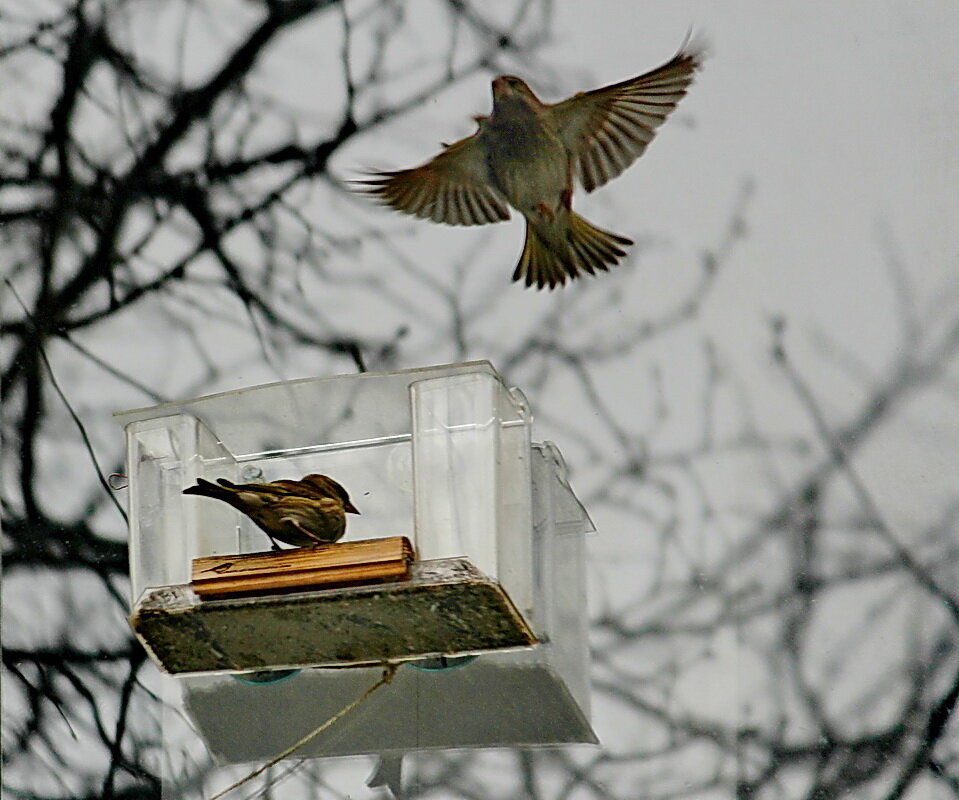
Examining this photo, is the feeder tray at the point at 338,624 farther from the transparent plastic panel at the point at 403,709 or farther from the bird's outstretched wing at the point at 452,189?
the bird's outstretched wing at the point at 452,189

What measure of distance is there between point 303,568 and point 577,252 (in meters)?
0.63

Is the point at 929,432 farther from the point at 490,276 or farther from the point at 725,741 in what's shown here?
the point at 490,276

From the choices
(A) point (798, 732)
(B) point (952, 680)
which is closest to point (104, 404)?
(A) point (798, 732)

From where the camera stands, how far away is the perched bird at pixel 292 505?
1.58 meters

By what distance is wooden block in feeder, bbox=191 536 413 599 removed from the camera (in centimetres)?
155

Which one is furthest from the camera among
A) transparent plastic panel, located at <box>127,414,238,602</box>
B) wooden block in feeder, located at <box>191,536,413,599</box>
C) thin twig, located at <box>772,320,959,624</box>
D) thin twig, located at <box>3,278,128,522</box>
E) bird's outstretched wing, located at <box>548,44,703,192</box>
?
thin twig, located at <box>3,278,128,522</box>

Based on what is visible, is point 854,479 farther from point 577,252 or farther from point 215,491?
point 215,491

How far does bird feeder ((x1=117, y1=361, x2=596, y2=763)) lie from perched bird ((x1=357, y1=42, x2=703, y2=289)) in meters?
0.34

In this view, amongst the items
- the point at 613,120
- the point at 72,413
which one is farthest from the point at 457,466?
the point at 72,413

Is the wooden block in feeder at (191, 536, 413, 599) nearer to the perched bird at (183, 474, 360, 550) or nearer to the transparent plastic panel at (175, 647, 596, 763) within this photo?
the perched bird at (183, 474, 360, 550)

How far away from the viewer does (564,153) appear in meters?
2.00

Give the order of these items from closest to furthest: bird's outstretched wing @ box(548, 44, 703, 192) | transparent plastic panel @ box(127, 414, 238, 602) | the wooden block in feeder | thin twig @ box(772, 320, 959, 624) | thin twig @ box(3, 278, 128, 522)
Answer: the wooden block in feeder → transparent plastic panel @ box(127, 414, 238, 602) → thin twig @ box(772, 320, 959, 624) → bird's outstretched wing @ box(548, 44, 703, 192) → thin twig @ box(3, 278, 128, 522)

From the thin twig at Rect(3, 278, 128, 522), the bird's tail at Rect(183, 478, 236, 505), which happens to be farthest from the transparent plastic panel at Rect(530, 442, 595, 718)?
the thin twig at Rect(3, 278, 128, 522)

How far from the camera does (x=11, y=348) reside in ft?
7.18
